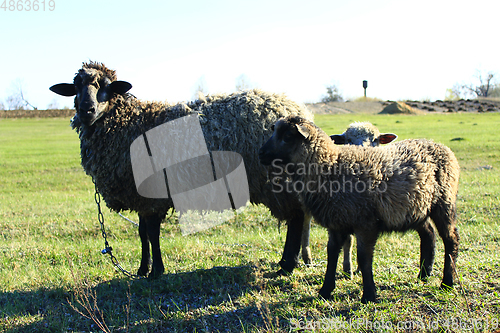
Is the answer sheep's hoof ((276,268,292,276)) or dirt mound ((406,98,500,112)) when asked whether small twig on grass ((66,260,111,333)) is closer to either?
sheep's hoof ((276,268,292,276))

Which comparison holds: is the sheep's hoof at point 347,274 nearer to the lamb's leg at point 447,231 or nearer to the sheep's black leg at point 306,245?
the sheep's black leg at point 306,245

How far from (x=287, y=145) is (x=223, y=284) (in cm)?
203

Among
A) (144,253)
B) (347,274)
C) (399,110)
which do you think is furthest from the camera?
(399,110)

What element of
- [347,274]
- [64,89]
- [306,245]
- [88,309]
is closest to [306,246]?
[306,245]

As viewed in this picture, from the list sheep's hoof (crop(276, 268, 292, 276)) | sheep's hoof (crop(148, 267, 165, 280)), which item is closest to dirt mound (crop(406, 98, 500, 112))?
sheep's hoof (crop(276, 268, 292, 276))

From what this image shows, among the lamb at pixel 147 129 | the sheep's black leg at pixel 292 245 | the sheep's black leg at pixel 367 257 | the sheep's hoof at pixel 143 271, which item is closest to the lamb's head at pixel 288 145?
the lamb at pixel 147 129

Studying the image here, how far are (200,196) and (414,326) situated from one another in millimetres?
3054

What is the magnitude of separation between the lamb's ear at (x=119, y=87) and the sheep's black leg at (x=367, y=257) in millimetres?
3781

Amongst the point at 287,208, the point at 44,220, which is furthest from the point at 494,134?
the point at 44,220

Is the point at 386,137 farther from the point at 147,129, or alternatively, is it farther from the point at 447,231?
the point at 147,129

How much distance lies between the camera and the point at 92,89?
511cm

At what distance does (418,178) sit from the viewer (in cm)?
414

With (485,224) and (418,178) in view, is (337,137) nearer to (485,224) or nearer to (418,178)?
(418,178)

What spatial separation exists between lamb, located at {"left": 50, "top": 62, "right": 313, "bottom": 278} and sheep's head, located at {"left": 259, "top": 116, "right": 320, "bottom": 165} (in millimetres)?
912
